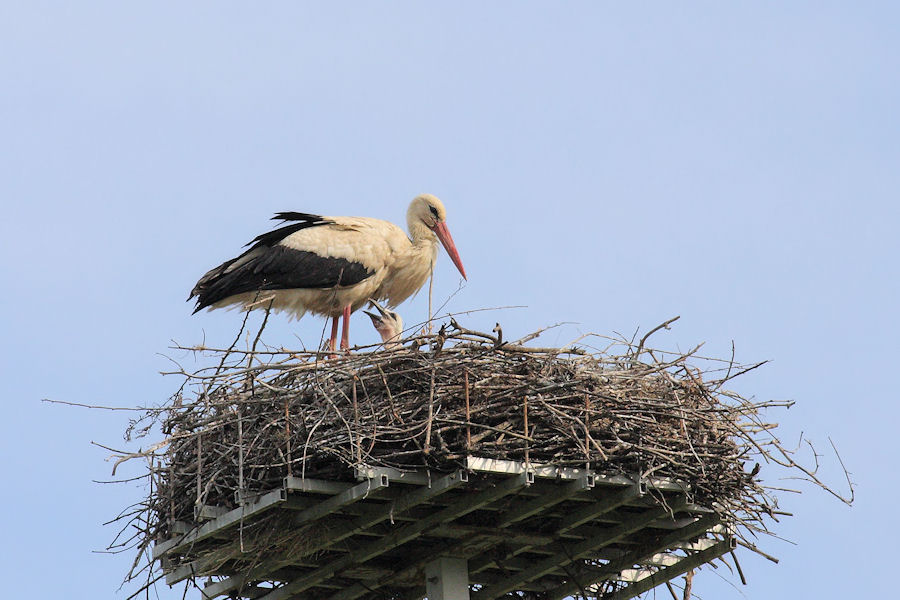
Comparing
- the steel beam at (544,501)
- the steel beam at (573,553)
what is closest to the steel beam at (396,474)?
the steel beam at (544,501)

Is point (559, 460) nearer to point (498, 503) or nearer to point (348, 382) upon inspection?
point (498, 503)

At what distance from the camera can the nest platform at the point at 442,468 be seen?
9.17 meters

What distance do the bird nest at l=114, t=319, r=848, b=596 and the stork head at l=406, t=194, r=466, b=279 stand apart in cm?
377

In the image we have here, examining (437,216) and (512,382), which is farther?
(437,216)

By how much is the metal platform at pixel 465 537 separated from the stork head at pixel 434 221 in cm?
363

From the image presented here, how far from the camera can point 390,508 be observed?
9.42 metres

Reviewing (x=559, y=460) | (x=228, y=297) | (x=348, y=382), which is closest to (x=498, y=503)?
(x=559, y=460)

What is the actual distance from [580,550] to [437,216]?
4165 mm

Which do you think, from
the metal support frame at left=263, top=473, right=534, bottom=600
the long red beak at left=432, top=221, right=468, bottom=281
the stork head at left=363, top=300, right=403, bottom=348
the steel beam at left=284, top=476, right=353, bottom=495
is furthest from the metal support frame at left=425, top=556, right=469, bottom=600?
the long red beak at left=432, top=221, right=468, bottom=281

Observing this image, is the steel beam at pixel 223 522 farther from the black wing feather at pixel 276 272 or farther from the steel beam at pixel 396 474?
the black wing feather at pixel 276 272

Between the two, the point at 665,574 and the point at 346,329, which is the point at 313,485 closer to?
the point at 665,574

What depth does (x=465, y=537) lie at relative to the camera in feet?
32.9

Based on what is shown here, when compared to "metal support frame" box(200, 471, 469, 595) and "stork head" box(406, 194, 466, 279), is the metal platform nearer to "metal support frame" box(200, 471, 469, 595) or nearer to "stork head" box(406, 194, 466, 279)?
"metal support frame" box(200, 471, 469, 595)

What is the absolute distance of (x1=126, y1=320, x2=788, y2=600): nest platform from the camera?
9.17m
